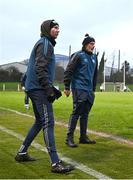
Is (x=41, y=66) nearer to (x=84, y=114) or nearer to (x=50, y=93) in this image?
(x=50, y=93)

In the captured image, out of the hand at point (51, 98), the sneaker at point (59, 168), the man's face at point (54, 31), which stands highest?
the man's face at point (54, 31)

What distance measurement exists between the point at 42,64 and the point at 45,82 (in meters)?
0.26

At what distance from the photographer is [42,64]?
7590 mm

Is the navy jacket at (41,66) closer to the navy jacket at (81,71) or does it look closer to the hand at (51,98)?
the hand at (51,98)

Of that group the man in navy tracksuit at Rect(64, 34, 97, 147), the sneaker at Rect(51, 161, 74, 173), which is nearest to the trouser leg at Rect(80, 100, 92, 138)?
the man in navy tracksuit at Rect(64, 34, 97, 147)

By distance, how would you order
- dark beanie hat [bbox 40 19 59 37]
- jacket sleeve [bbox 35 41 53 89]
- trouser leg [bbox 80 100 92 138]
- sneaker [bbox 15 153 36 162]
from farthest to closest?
trouser leg [bbox 80 100 92 138] → sneaker [bbox 15 153 36 162] → dark beanie hat [bbox 40 19 59 37] → jacket sleeve [bbox 35 41 53 89]

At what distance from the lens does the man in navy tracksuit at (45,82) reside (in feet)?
24.9

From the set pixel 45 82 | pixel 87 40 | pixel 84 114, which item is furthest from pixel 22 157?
pixel 87 40

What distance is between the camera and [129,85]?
109m

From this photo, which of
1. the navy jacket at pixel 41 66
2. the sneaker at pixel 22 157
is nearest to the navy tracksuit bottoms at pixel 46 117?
the navy jacket at pixel 41 66

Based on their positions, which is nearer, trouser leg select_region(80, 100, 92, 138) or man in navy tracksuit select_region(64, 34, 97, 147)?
man in navy tracksuit select_region(64, 34, 97, 147)

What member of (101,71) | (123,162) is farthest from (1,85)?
(123,162)

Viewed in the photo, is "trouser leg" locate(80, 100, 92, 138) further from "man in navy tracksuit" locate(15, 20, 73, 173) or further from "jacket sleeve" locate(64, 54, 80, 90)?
"man in navy tracksuit" locate(15, 20, 73, 173)

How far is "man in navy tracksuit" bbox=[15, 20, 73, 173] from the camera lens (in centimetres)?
760
